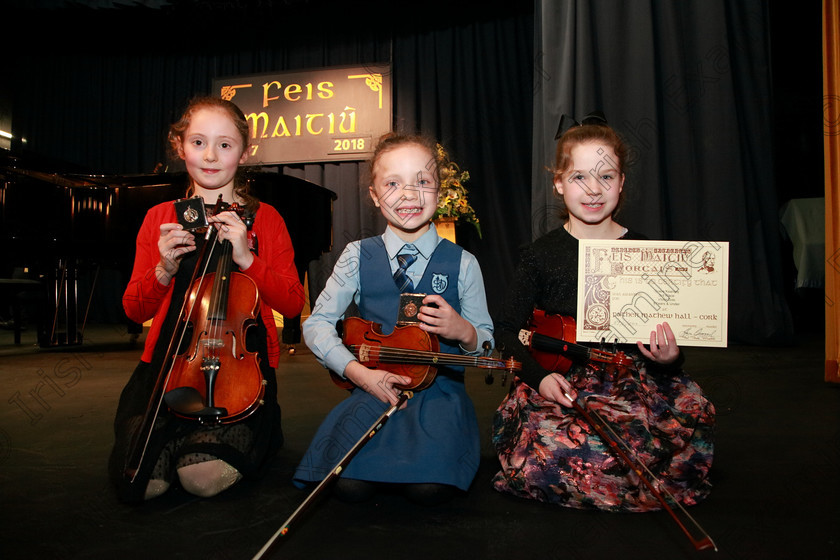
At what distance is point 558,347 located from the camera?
1.44 m

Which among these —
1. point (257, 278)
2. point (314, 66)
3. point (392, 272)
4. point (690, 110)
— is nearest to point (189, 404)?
point (257, 278)

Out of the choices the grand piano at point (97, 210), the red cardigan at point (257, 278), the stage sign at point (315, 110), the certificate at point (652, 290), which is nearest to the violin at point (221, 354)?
the red cardigan at point (257, 278)

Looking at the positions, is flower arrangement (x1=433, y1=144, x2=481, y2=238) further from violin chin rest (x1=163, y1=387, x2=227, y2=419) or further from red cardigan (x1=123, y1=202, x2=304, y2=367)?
violin chin rest (x1=163, y1=387, x2=227, y2=419)

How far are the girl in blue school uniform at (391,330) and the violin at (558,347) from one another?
13 cm

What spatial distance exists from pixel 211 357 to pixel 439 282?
2.07ft

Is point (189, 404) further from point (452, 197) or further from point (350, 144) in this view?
point (350, 144)

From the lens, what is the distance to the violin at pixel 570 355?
4.41ft

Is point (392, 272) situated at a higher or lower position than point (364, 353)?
higher

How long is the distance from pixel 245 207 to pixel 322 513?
0.84 metres

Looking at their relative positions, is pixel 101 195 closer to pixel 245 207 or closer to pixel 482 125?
pixel 245 207

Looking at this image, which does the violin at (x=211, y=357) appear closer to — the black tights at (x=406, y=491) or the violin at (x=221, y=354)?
the violin at (x=221, y=354)

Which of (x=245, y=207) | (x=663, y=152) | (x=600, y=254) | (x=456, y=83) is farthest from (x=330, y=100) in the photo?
(x=600, y=254)

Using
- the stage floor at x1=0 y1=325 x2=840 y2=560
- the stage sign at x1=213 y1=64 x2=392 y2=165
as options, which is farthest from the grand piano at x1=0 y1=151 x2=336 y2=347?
the stage sign at x1=213 y1=64 x2=392 y2=165

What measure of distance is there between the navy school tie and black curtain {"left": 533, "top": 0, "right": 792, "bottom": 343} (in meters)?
3.00
